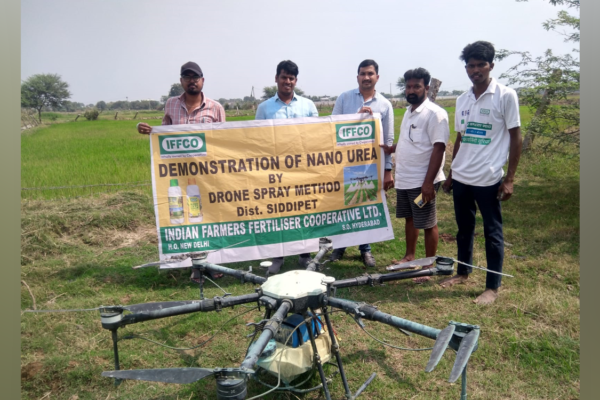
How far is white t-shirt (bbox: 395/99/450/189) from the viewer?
416cm

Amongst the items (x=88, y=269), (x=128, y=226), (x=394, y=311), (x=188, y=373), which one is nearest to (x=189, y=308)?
(x=188, y=373)

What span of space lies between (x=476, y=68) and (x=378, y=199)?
1736mm

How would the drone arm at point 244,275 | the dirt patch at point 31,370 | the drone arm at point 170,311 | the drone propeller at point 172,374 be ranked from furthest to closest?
the dirt patch at point 31,370
the drone arm at point 244,275
the drone arm at point 170,311
the drone propeller at point 172,374

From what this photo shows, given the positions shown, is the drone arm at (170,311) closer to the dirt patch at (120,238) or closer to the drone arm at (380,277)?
the drone arm at (380,277)

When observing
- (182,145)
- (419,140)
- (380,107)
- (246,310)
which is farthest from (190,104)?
(419,140)

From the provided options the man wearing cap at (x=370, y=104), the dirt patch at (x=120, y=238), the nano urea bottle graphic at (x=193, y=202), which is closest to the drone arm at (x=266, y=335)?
the nano urea bottle graphic at (x=193, y=202)

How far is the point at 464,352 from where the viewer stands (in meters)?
1.67

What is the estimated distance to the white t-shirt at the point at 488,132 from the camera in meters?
3.71

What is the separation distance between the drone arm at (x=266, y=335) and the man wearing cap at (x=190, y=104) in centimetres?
293

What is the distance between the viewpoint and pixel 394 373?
9.79 feet

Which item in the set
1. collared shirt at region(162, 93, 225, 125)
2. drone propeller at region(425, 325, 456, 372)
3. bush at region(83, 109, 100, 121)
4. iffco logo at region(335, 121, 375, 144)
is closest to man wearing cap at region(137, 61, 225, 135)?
collared shirt at region(162, 93, 225, 125)

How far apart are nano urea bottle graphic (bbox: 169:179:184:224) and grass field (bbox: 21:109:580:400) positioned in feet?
2.55

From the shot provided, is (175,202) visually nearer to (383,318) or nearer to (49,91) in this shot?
(383,318)

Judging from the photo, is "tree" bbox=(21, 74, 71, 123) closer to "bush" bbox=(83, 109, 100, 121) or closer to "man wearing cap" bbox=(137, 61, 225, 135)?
"bush" bbox=(83, 109, 100, 121)
